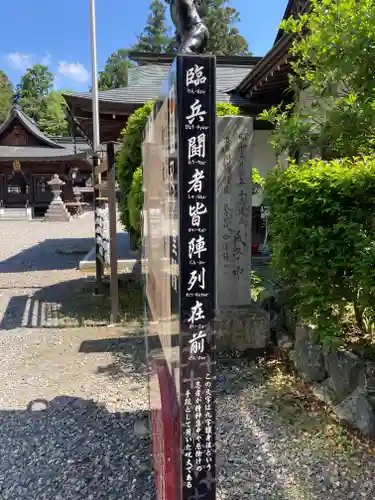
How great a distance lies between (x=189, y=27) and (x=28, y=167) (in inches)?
1018

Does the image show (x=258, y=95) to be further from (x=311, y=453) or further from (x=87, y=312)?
(x=311, y=453)

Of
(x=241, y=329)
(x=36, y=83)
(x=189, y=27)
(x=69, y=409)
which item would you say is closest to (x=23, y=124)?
(x=241, y=329)

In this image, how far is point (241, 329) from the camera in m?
4.18

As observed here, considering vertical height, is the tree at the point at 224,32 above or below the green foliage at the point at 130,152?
above

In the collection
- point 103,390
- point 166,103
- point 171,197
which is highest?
point 166,103

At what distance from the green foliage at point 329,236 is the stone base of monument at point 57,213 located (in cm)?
2096

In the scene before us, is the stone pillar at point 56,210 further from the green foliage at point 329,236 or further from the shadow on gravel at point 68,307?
the green foliage at point 329,236

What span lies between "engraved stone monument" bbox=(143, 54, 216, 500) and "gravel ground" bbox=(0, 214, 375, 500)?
0.91 metres

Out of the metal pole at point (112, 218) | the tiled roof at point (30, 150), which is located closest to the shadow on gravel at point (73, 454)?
the metal pole at point (112, 218)

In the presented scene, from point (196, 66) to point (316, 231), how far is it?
155 centimetres

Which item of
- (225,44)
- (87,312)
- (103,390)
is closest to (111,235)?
(87,312)

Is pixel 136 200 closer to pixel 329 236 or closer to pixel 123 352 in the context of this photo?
pixel 123 352

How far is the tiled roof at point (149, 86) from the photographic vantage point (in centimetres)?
841

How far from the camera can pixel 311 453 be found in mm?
2578
